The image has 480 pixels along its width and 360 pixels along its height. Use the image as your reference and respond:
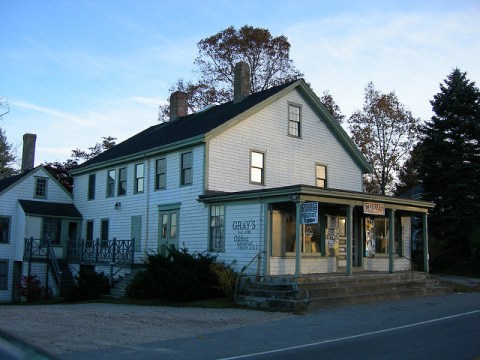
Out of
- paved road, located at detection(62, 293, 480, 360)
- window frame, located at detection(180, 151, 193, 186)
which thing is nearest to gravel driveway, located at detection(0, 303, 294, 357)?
paved road, located at detection(62, 293, 480, 360)

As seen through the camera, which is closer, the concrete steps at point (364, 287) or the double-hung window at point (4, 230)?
the concrete steps at point (364, 287)

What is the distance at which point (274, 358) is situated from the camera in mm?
9070

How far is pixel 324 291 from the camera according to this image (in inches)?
680

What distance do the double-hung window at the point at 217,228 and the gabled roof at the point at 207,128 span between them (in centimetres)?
288

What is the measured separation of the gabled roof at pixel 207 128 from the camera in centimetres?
2294

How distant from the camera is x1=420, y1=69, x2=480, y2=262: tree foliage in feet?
104

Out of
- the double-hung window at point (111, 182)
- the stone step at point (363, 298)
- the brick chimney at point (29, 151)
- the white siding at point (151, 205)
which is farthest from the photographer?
Answer: the brick chimney at point (29, 151)

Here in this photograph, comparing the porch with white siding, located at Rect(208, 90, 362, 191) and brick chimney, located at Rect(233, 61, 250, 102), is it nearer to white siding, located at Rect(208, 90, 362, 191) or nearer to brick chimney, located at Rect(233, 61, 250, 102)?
white siding, located at Rect(208, 90, 362, 191)

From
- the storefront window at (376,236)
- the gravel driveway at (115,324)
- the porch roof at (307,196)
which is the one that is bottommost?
the gravel driveway at (115,324)

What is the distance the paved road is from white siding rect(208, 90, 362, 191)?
28.1 ft

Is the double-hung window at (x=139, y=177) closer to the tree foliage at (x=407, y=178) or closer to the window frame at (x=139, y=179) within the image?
the window frame at (x=139, y=179)

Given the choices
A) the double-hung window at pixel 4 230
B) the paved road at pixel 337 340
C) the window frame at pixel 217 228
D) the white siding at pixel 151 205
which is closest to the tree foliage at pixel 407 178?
the white siding at pixel 151 205

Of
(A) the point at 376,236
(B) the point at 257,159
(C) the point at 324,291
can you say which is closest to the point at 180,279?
(C) the point at 324,291

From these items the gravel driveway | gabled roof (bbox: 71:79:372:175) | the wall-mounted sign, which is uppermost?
gabled roof (bbox: 71:79:372:175)
